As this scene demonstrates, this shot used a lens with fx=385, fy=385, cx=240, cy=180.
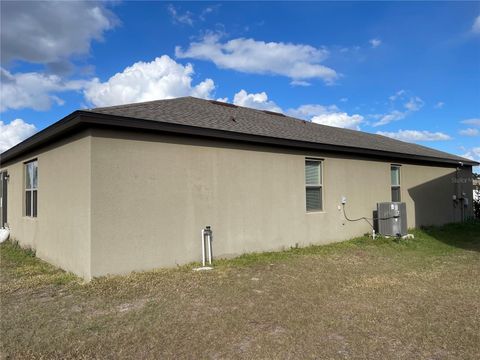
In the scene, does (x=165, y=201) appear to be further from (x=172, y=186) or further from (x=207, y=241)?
(x=207, y=241)

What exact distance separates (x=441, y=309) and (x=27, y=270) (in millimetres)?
7179

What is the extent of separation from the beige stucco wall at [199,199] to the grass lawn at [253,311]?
53 centimetres

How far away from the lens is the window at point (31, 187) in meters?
9.65

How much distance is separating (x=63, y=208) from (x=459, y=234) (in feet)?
39.2

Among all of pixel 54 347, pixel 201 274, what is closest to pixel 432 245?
pixel 201 274

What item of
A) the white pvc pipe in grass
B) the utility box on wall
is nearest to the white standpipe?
the utility box on wall

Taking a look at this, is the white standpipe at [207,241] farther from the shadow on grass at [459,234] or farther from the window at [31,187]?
the shadow on grass at [459,234]

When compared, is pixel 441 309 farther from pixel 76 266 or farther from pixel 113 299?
pixel 76 266

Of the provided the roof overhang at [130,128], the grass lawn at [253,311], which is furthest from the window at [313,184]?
Answer: the grass lawn at [253,311]

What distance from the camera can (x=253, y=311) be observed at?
4930mm

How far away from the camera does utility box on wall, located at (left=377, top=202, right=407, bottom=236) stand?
36.6ft

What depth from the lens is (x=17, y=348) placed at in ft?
12.6

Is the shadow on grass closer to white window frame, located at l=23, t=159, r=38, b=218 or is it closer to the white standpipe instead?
the white standpipe

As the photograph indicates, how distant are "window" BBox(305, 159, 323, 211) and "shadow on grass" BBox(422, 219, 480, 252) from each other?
3.91m
